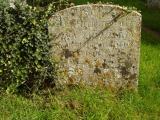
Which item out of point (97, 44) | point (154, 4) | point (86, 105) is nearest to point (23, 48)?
point (97, 44)

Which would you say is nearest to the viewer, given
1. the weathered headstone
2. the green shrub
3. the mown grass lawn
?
the mown grass lawn

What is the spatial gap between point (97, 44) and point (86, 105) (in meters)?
1.14

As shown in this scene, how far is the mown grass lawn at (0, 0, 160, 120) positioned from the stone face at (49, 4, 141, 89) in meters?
0.25

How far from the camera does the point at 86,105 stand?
7758mm

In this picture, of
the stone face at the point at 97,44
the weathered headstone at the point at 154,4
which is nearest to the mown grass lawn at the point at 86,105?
the stone face at the point at 97,44

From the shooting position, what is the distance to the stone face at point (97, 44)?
322 inches

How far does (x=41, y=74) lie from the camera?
8148 mm

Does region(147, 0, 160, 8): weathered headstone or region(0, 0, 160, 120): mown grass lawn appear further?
region(147, 0, 160, 8): weathered headstone

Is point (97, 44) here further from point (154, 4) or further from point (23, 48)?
point (154, 4)

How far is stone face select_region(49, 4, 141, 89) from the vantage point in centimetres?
817

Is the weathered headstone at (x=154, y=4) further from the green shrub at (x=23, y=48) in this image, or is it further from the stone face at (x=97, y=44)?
the green shrub at (x=23, y=48)

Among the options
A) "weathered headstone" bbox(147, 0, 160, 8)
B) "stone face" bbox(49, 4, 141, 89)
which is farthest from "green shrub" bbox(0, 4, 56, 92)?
"weathered headstone" bbox(147, 0, 160, 8)

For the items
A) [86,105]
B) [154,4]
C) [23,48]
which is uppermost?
[154,4]

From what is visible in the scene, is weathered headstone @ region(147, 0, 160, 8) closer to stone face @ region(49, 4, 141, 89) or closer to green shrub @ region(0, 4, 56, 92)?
stone face @ region(49, 4, 141, 89)
